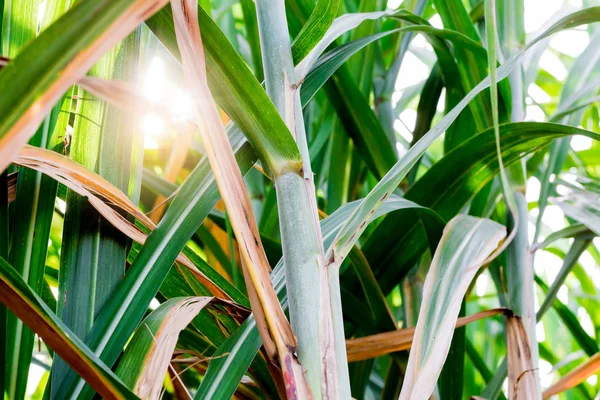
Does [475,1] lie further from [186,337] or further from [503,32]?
[186,337]

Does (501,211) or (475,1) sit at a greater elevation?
(475,1)

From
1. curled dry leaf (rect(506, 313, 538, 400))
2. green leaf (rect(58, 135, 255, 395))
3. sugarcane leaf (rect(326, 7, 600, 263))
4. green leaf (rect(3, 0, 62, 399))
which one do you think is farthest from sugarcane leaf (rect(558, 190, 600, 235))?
green leaf (rect(3, 0, 62, 399))

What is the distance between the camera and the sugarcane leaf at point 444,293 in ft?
0.94

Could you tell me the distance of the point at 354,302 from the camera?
555mm

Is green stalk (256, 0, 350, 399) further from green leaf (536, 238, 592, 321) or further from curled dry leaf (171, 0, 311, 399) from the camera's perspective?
green leaf (536, 238, 592, 321)

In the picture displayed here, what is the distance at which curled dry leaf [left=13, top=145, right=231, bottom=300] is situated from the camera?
0.97 feet

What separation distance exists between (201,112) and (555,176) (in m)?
0.47

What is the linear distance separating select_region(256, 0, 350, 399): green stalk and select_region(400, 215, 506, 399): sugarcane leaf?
0.04 meters

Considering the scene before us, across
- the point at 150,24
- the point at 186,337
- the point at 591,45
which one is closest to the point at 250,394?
the point at 186,337

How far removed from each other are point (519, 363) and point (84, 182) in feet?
1.16

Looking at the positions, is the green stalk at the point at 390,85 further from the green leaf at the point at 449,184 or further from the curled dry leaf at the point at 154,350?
the curled dry leaf at the point at 154,350

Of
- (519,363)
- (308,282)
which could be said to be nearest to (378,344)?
(519,363)

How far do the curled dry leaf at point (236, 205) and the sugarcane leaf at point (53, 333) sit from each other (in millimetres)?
66

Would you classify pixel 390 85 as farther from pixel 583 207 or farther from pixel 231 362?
pixel 231 362
